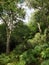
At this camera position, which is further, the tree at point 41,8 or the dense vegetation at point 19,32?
the tree at point 41,8

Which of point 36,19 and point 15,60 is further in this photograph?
point 36,19

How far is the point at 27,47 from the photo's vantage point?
19.8 m

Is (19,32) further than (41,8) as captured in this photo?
Yes

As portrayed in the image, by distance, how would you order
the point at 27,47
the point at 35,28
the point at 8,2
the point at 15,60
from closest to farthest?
the point at 8,2 < the point at 15,60 < the point at 27,47 < the point at 35,28

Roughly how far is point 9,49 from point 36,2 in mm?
5367

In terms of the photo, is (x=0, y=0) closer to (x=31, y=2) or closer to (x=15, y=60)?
(x=15, y=60)

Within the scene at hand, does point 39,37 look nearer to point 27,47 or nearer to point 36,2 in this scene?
point 27,47

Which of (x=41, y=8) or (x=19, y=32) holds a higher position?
(x=41, y=8)

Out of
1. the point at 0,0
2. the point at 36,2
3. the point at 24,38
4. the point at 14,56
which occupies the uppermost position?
the point at 36,2

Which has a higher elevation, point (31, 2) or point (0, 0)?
point (31, 2)

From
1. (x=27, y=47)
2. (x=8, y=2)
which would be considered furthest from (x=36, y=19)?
(x=8, y=2)

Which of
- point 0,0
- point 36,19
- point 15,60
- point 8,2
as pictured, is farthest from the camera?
point 36,19

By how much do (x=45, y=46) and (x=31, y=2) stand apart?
5064 mm

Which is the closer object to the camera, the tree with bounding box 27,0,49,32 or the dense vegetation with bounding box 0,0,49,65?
the dense vegetation with bounding box 0,0,49,65
